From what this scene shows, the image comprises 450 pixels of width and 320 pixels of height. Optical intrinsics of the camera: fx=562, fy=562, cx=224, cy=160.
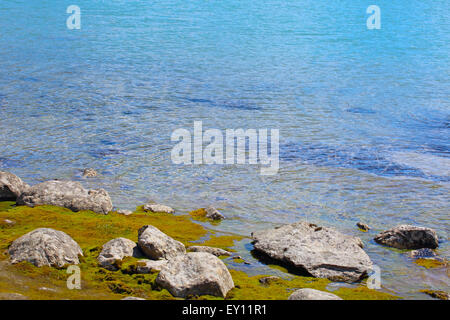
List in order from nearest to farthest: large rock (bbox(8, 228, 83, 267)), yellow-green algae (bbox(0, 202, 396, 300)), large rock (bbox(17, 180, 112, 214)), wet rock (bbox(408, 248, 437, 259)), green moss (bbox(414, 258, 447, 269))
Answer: yellow-green algae (bbox(0, 202, 396, 300))
large rock (bbox(8, 228, 83, 267))
green moss (bbox(414, 258, 447, 269))
wet rock (bbox(408, 248, 437, 259))
large rock (bbox(17, 180, 112, 214))

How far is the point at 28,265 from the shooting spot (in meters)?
8.93

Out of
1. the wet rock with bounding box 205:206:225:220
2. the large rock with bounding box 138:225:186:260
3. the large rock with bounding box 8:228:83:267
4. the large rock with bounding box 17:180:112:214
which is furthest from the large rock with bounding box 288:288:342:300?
the large rock with bounding box 17:180:112:214

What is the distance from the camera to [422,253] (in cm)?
1138

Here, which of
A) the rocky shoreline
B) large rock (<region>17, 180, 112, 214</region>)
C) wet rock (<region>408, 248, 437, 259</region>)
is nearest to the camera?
the rocky shoreline

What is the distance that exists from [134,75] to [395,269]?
2291 cm

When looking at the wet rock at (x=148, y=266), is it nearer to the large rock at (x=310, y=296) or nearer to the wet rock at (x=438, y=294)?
the large rock at (x=310, y=296)

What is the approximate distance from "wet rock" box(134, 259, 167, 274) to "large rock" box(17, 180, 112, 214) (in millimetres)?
3535

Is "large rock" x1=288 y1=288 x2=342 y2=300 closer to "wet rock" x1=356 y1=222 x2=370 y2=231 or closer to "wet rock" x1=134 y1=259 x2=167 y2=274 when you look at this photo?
"wet rock" x1=134 y1=259 x2=167 y2=274

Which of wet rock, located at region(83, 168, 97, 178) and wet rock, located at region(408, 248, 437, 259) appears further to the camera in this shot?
wet rock, located at region(83, 168, 97, 178)

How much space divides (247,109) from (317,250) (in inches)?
583

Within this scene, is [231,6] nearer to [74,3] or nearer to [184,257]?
[74,3]

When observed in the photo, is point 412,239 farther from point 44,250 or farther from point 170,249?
point 44,250

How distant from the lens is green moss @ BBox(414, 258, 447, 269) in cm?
1083

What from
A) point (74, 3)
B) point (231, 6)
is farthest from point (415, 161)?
point (74, 3)
